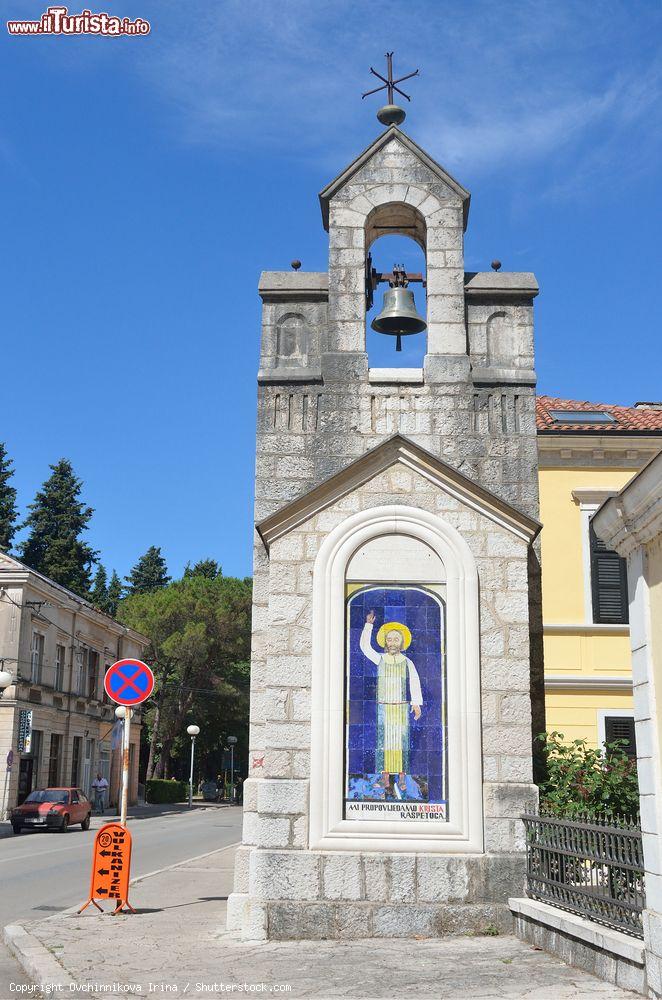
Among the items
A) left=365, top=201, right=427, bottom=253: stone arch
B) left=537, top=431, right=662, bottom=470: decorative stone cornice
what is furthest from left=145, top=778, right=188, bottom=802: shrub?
left=365, top=201, right=427, bottom=253: stone arch

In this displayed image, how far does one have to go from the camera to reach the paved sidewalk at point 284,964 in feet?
21.3

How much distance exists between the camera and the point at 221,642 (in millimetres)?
57750

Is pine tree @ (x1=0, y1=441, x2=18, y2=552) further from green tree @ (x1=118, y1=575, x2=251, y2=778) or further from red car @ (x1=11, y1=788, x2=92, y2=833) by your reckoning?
red car @ (x1=11, y1=788, x2=92, y2=833)

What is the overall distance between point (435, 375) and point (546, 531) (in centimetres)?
738

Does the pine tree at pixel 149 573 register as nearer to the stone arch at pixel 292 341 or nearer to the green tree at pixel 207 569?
the green tree at pixel 207 569

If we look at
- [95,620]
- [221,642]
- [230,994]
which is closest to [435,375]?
[230,994]

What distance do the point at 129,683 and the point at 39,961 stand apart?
3.69 meters

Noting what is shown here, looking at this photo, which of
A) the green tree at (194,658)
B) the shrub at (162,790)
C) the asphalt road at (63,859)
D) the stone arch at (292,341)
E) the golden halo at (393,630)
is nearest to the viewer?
the golden halo at (393,630)

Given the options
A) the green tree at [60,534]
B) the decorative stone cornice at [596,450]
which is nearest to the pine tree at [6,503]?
the green tree at [60,534]

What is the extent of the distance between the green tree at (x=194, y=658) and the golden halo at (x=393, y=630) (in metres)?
48.0

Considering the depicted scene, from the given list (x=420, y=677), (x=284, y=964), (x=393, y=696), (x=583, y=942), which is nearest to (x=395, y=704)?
(x=393, y=696)

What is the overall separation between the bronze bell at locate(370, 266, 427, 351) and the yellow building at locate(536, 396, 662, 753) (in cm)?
651

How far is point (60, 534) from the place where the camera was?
6044cm

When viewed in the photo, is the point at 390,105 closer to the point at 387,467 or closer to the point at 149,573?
the point at 387,467
